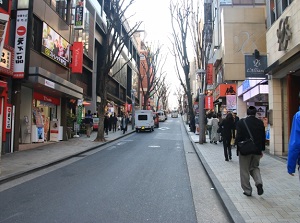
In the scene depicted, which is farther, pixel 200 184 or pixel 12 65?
pixel 12 65

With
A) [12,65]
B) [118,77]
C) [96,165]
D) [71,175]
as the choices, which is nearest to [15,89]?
[12,65]

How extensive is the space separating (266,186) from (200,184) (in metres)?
1.67

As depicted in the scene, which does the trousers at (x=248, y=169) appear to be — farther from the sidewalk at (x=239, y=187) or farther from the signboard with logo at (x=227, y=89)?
the signboard with logo at (x=227, y=89)

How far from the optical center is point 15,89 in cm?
1388

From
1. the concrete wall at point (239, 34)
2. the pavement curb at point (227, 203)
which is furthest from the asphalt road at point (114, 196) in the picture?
the concrete wall at point (239, 34)

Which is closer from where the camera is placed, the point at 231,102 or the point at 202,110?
the point at 202,110

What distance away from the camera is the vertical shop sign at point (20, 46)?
13.4 meters

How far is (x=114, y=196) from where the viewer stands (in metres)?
6.61

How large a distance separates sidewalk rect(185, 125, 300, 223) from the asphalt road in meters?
0.27

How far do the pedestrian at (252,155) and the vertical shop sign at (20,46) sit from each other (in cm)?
1053

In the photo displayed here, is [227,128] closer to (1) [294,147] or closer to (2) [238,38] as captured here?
(1) [294,147]

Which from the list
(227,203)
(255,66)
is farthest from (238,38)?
(227,203)

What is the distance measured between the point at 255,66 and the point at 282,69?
210 centimetres

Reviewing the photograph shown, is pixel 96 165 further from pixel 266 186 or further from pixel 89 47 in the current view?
pixel 89 47
